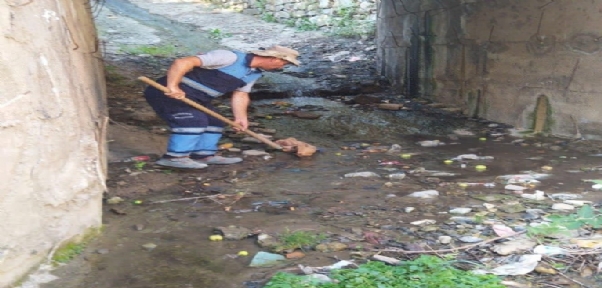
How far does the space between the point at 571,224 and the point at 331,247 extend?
1121 millimetres

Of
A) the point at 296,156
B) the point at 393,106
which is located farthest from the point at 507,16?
the point at 296,156

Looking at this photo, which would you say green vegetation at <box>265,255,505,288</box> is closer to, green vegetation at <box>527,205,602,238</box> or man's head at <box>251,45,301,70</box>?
green vegetation at <box>527,205,602,238</box>

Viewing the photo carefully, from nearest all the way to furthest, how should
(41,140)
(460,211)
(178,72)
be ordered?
(41,140) → (460,211) → (178,72)

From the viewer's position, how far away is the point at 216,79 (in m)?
4.45

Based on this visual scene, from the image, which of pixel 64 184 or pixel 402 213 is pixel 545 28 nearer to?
pixel 402 213

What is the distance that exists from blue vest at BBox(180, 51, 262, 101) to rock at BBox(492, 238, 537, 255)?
237cm

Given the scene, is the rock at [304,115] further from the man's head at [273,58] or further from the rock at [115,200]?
the rock at [115,200]

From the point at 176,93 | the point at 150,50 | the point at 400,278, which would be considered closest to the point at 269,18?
the point at 150,50

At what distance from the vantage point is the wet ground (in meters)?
2.69

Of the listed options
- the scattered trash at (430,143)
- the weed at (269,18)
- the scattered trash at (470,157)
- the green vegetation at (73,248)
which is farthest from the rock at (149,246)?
the weed at (269,18)

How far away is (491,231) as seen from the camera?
295 cm

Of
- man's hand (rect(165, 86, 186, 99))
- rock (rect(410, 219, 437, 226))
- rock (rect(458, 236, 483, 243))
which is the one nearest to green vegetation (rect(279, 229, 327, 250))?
rock (rect(410, 219, 437, 226))

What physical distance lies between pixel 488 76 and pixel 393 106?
4.02 ft

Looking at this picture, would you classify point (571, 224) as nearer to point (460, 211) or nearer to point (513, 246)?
point (513, 246)
